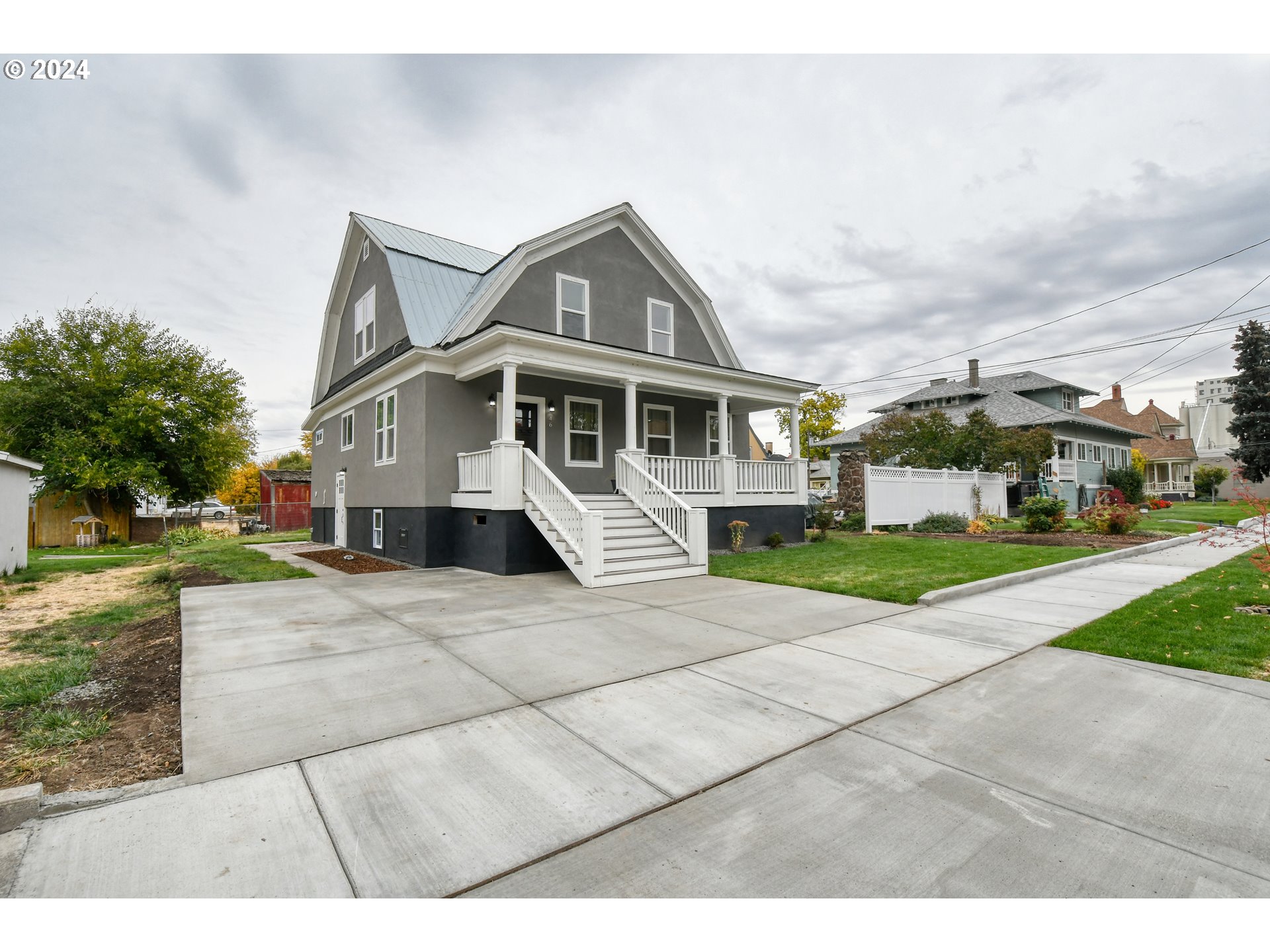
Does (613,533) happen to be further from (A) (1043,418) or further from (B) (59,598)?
(A) (1043,418)

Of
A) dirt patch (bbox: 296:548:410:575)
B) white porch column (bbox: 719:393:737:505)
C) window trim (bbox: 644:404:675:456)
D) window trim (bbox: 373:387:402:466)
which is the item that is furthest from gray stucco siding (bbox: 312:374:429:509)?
white porch column (bbox: 719:393:737:505)

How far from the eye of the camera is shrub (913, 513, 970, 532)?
1781cm

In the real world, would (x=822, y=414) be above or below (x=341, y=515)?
above

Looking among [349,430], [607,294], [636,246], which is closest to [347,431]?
[349,430]

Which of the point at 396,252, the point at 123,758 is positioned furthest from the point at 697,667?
the point at 396,252

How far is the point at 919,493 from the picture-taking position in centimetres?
1870

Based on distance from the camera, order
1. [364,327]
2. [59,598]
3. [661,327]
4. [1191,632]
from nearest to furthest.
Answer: [1191,632], [59,598], [661,327], [364,327]

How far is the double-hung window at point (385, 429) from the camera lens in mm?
13148

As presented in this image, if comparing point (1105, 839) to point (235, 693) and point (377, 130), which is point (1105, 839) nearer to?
point (235, 693)

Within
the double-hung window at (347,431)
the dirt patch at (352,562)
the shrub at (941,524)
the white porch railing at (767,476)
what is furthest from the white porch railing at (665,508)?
the shrub at (941,524)

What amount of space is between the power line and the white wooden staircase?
65.5 ft

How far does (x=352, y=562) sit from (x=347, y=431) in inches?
201

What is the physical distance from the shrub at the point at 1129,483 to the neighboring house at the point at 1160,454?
43.5 ft

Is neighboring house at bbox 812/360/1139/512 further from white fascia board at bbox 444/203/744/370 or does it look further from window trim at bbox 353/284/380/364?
window trim at bbox 353/284/380/364
